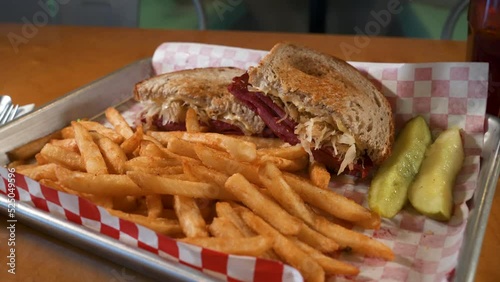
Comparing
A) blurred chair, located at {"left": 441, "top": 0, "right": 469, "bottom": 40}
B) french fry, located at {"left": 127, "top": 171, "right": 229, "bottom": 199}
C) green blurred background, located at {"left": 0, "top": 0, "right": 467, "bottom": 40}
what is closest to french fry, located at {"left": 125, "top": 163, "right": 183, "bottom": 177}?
french fry, located at {"left": 127, "top": 171, "right": 229, "bottom": 199}

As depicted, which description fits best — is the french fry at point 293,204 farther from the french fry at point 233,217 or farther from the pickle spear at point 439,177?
the pickle spear at point 439,177

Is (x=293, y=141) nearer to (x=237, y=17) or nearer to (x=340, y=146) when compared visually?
(x=340, y=146)

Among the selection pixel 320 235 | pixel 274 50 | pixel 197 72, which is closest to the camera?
pixel 320 235

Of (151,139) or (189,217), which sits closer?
(189,217)

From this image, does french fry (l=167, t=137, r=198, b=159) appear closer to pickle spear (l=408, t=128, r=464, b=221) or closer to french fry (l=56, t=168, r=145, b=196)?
french fry (l=56, t=168, r=145, b=196)

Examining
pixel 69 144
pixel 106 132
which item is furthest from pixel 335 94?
pixel 69 144

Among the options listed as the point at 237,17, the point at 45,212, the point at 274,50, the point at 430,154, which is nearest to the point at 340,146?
the point at 430,154

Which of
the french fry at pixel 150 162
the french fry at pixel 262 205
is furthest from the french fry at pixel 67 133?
the french fry at pixel 262 205

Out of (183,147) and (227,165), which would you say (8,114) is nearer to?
(183,147)
